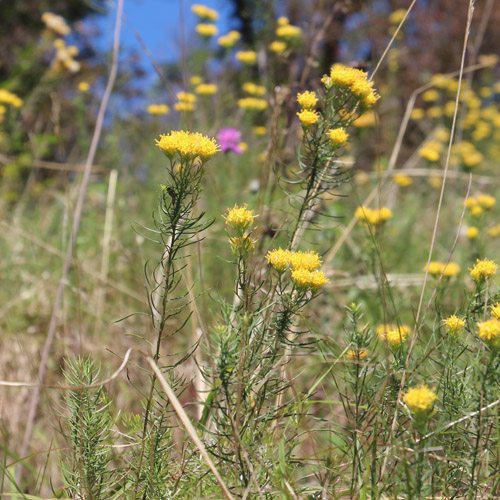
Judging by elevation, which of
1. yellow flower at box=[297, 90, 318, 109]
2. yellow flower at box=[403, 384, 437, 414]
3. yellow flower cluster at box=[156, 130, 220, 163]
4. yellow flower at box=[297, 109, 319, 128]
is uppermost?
yellow flower at box=[297, 90, 318, 109]

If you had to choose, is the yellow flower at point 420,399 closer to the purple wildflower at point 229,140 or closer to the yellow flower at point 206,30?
the purple wildflower at point 229,140

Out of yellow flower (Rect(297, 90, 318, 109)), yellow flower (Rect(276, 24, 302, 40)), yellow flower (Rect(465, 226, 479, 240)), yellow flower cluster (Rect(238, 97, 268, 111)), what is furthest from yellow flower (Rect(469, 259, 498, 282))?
yellow flower cluster (Rect(238, 97, 268, 111))

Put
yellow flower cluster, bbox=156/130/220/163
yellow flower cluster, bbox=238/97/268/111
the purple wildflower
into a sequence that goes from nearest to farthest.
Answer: yellow flower cluster, bbox=156/130/220/163
the purple wildflower
yellow flower cluster, bbox=238/97/268/111

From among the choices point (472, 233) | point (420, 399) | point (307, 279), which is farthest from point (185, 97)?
point (472, 233)

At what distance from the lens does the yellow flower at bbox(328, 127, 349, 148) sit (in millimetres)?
941

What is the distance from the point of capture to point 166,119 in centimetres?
384

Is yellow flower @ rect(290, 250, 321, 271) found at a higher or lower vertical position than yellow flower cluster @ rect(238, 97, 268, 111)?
lower

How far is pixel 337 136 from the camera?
0.94m

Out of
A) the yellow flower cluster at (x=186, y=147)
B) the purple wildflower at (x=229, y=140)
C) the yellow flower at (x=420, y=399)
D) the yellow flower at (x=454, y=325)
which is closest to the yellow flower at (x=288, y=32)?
the purple wildflower at (x=229, y=140)

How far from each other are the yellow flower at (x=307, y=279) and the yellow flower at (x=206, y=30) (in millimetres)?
2511

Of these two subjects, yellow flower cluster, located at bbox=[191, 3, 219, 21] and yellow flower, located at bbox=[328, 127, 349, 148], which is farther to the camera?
yellow flower cluster, located at bbox=[191, 3, 219, 21]

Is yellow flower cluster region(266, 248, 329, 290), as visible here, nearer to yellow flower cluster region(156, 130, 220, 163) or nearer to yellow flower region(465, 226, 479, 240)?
yellow flower cluster region(156, 130, 220, 163)

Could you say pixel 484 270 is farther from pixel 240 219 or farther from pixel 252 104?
pixel 252 104

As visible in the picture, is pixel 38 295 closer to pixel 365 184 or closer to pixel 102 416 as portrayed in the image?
pixel 102 416
